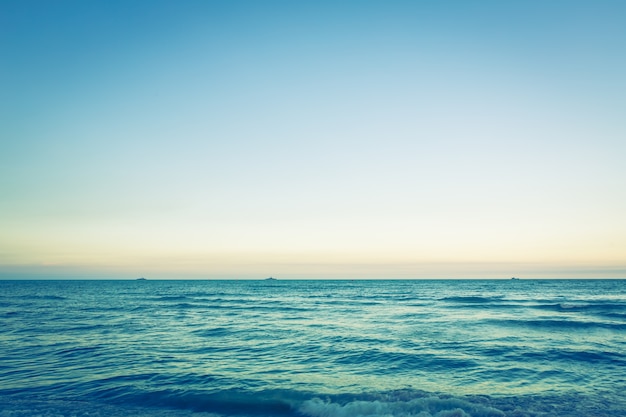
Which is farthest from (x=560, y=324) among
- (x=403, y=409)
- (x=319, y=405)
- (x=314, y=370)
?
(x=319, y=405)

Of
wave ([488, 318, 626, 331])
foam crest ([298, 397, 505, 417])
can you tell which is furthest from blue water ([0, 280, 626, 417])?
wave ([488, 318, 626, 331])

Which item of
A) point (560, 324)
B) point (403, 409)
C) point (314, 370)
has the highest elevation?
point (403, 409)

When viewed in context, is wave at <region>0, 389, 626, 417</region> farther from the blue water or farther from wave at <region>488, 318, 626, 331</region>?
wave at <region>488, 318, 626, 331</region>

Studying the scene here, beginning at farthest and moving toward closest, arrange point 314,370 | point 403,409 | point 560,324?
point 560,324, point 314,370, point 403,409

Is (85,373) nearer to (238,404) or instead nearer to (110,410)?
(110,410)

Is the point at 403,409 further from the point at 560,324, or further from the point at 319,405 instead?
the point at 560,324

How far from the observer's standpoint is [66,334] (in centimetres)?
2280

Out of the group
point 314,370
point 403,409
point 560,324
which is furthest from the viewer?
point 560,324

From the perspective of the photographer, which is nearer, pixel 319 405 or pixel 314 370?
pixel 319 405

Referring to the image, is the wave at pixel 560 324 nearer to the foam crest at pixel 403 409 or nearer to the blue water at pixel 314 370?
the blue water at pixel 314 370

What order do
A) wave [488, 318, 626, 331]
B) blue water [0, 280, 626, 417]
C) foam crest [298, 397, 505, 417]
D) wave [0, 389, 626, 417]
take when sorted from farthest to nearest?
wave [488, 318, 626, 331]
blue water [0, 280, 626, 417]
wave [0, 389, 626, 417]
foam crest [298, 397, 505, 417]

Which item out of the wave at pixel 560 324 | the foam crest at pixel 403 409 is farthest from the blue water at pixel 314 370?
the wave at pixel 560 324

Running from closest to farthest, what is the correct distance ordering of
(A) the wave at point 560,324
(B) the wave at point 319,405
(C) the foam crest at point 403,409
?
1. (C) the foam crest at point 403,409
2. (B) the wave at point 319,405
3. (A) the wave at point 560,324

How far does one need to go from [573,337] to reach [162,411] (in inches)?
878
